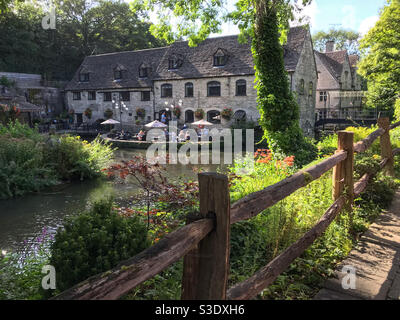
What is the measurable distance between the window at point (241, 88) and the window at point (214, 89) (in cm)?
165

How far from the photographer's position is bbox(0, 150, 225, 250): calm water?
7672mm

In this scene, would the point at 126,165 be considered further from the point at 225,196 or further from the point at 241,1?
the point at 241,1

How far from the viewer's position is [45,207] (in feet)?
32.6

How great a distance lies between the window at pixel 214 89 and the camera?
2744cm

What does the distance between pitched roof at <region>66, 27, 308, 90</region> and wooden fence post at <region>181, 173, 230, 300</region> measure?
79.0ft

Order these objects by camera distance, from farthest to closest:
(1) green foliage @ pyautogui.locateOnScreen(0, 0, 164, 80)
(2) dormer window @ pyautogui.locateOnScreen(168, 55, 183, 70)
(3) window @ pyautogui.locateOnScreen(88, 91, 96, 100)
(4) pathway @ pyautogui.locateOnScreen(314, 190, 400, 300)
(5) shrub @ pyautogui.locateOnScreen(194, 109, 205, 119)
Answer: (1) green foliage @ pyautogui.locateOnScreen(0, 0, 164, 80) < (3) window @ pyautogui.locateOnScreen(88, 91, 96, 100) < (2) dormer window @ pyautogui.locateOnScreen(168, 55, 183, 70) < (5) shrub @ pyautogui.locateOnScreen(194, 109, 205, 119) < (4) pathway @ pyautogui.locateOnScreen(314, 190, 400, 300)

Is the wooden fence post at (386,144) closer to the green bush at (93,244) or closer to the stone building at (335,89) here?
the green bush at (93,244)

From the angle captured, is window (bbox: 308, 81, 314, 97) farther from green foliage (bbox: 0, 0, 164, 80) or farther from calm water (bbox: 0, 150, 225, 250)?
green foliage (bbox: 0, 0, 164, 80)

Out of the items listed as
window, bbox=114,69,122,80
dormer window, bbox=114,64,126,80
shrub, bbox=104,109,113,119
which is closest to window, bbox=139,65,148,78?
dormer window, bbox=114,64,126,80

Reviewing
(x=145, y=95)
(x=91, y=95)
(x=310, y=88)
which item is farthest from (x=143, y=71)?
(x=310, y=88)

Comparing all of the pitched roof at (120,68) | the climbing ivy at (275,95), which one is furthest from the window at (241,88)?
the climbing ivy at (275,95)

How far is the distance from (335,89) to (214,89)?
1433 centimetres

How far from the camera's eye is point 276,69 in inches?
418

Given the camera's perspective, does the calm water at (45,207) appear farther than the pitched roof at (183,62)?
No
